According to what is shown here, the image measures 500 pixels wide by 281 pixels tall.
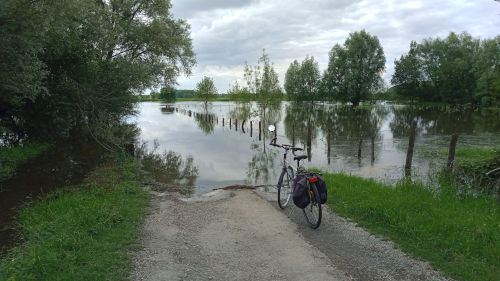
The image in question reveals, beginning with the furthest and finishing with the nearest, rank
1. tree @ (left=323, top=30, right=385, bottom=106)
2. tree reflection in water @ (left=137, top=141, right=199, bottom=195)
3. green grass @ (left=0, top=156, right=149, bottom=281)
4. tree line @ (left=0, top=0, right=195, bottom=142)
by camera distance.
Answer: tree @ (left=323, top=30, right=385, bottom=106) < tree reflection in water @ (left=137, top=141, right=199, bottom=195) < tree line @ (left=0, top=0, right=195, bottom=142) < green grass @ (left=0, top=156, right=149, bottom=281)

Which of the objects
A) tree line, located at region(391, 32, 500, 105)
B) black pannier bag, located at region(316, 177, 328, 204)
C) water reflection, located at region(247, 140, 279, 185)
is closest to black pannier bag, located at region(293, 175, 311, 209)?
black pannier bag, located at region(316, 177, 328, 204)

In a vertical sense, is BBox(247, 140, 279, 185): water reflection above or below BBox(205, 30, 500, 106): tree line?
below

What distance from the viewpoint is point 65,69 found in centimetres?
1582

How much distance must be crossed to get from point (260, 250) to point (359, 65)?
67272 millimetres

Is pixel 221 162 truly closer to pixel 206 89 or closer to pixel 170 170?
pixel 170 170

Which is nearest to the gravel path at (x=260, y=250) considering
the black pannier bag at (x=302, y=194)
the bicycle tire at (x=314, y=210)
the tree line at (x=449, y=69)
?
the bicycle tire at (x=314, y=210)

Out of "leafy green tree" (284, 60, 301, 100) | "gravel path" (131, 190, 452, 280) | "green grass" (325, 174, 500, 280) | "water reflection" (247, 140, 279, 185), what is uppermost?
"leafy green tree" (284, 60, 301, 100)

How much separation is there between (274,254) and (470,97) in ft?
246

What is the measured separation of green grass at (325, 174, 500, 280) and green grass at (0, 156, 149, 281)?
4.61 meters

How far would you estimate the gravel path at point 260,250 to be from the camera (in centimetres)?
471

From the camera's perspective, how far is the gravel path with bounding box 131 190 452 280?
4715mm

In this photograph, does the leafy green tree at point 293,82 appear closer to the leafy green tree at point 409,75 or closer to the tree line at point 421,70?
the tree line at point 421,70

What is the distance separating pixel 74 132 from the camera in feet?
71.9

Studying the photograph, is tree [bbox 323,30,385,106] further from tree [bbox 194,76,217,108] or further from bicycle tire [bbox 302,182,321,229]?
bicycle tire [bbox 302,182,321,229]
